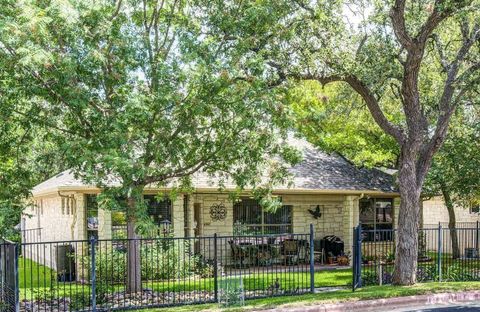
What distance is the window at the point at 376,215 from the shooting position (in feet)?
72.8

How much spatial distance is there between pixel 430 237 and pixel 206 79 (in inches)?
816

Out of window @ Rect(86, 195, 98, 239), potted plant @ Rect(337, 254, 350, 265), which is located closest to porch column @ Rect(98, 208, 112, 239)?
window @ Rect(86, 195, 98, 239)

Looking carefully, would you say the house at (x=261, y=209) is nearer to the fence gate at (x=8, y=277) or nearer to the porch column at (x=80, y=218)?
the porch column at (x=80, y=218)

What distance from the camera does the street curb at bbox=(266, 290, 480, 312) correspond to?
11367mm

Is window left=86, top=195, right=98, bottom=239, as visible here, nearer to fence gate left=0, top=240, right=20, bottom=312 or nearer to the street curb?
fence gate left=0, top=240, right=20, bottom=312

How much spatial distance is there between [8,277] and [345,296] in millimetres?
7220

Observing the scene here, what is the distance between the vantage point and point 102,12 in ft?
35.8

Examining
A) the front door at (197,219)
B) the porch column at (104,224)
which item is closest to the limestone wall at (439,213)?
the front door at (197,219)

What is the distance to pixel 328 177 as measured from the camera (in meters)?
20.7

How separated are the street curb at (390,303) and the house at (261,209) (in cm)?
658

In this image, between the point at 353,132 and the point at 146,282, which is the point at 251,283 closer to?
the point at 146,282

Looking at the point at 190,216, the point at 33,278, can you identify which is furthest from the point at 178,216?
the point at 33,278

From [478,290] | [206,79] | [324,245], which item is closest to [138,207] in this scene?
[206,79]

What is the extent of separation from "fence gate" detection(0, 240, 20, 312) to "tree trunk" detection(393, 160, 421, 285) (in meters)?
9.21
